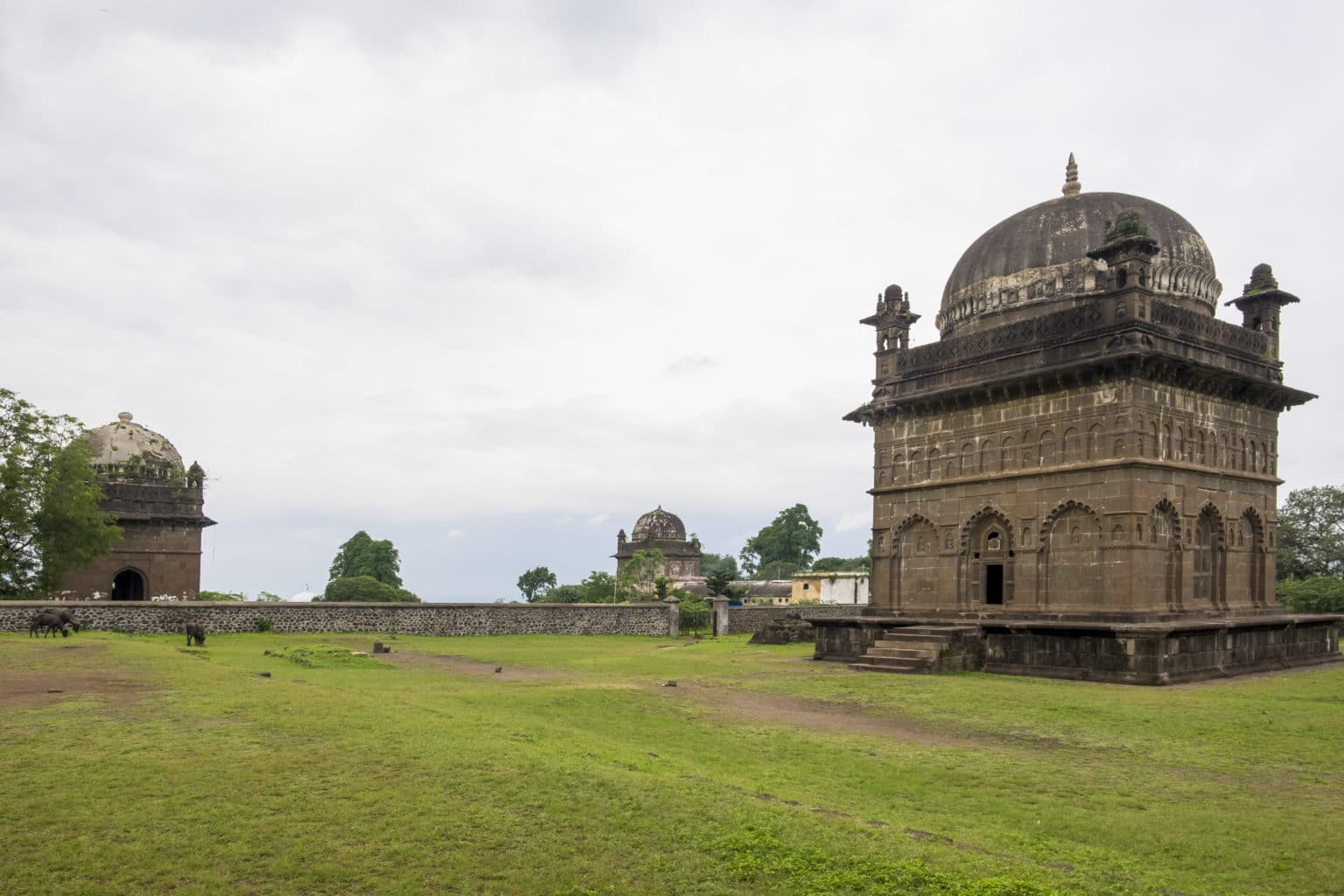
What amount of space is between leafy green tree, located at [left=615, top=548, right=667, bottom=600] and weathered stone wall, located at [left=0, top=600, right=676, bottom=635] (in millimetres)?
18536

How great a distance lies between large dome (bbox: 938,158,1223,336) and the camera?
25156 millimetres

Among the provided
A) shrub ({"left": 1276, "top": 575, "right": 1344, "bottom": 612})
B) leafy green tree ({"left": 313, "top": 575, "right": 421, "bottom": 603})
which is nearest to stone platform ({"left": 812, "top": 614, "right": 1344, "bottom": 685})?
shrub ({"left": 1276, "top": 575, "right": 1344, "bottom": 612})

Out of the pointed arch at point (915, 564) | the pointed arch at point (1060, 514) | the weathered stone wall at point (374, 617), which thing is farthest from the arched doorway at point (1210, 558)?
the weathered stone wall at point (374, 617)

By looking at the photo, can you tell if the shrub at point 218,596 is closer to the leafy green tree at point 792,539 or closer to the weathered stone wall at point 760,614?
the weathered stone wall at point 760,614

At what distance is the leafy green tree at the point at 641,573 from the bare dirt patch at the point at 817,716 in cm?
3986

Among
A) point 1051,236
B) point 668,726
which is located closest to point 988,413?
point 1051,236

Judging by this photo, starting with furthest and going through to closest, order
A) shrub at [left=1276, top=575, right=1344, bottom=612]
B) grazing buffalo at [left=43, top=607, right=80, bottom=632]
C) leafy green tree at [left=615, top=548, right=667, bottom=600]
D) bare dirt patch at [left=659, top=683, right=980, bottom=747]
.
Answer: leafy green tree at [left=615, top=548, right=667, bottom=600]
shrub at [left=1276, top=575, right=1344, bottom=612]
grazing buffalo at [left=43, top=607, right=80, bottom=632]
bare dirt patch at [left=659, top=683, right=980, bottom=747]

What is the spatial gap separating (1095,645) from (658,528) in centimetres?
5144

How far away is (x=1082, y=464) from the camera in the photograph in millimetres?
22703

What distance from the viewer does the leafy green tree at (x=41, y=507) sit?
103 feet

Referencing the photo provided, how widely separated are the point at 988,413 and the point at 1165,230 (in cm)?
669

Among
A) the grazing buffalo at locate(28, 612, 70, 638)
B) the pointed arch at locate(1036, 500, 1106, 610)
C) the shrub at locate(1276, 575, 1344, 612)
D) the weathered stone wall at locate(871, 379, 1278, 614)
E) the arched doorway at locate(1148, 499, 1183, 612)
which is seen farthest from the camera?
the shrub at locate(1276, 575, 1344, 612)

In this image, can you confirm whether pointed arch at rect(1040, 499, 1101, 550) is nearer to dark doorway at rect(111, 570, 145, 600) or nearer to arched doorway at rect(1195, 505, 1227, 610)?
arched doorway at rect(1195, 505, 1227, 610)

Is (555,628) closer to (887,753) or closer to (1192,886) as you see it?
(887,753)
